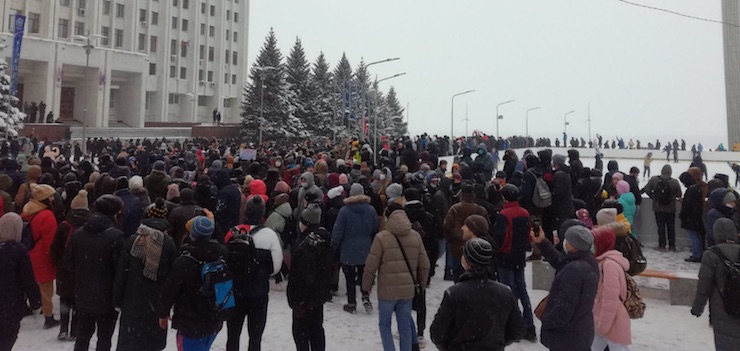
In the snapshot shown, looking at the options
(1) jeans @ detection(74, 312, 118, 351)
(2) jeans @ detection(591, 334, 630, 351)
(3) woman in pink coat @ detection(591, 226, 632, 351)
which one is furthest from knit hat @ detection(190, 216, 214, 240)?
(2) jeans @ detection(591, 334, 630, 351)

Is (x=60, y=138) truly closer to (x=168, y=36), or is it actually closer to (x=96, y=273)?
(x=168, y=36)

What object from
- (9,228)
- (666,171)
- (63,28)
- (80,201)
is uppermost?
(63,28)

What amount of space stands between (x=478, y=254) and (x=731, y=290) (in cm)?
273

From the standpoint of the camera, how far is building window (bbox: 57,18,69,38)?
56.8m

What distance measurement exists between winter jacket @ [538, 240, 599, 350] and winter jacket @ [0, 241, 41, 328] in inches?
178

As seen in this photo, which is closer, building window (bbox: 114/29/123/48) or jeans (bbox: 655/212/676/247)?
jeans (bbox: 655/212/676/247)

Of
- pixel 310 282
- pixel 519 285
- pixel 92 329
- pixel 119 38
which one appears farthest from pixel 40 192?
pixel 119 38

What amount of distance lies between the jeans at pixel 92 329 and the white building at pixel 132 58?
133ft

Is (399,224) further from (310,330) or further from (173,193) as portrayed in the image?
(173,193)

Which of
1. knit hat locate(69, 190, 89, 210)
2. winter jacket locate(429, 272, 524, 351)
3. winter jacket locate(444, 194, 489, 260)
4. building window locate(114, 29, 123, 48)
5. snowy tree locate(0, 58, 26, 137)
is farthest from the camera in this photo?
building window locate(114, 29, 123, 48)

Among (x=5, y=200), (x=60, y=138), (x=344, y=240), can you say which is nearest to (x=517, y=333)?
(x=344, y=240)

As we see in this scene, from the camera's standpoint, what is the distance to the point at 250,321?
5180 mm

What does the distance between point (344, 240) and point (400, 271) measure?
1919 millimetres

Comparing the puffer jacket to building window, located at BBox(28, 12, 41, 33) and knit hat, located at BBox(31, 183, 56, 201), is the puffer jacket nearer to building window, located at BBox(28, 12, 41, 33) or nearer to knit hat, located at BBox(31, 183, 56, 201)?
knit hat, located at BBox(31, 183, 56, 201)
